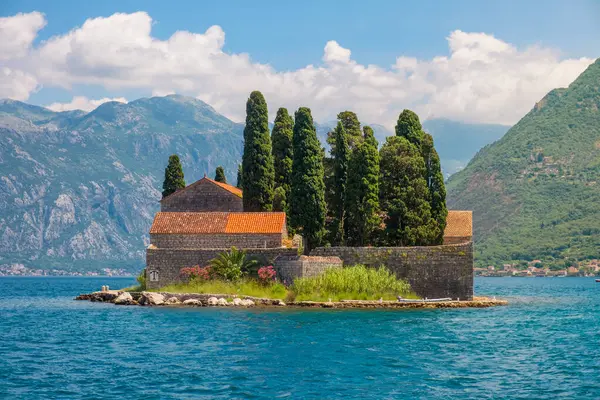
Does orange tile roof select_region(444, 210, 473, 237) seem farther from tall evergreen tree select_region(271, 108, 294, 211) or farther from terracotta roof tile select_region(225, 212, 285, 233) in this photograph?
terracotta roof tile select_region(225, 212, 285, 233)

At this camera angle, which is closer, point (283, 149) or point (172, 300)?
point (172, 300)

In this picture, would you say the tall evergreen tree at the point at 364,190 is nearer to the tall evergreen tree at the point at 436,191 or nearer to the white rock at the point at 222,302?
the tall evergreen tree at the point at 436,191

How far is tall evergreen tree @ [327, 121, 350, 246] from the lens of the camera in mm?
59375

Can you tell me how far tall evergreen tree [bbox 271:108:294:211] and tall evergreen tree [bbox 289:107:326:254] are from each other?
7.56 meters

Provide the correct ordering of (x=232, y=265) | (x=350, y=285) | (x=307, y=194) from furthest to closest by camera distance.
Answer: (x=307, y=194), (x=232, y=265), (x=350, y=285)

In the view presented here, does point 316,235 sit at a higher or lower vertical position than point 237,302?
higher

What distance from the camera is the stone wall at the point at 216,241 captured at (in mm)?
55781

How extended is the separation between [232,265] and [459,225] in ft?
60.9

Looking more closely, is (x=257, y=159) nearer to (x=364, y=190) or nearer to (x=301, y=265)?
(x=364, y=190)

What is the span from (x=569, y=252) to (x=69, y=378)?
163 meters

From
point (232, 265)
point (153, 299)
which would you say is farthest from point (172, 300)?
point (232, 265)

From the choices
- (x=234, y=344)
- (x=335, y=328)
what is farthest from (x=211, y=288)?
(x=234, y=344)

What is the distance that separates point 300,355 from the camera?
3219cm

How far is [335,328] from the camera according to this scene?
1593 inches
